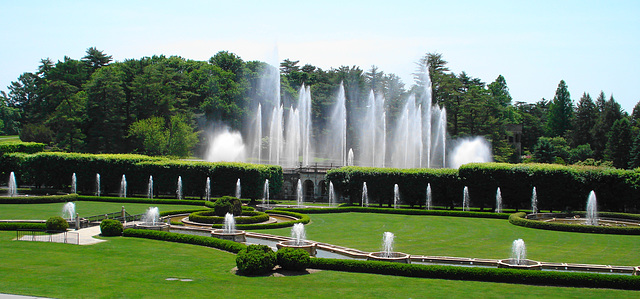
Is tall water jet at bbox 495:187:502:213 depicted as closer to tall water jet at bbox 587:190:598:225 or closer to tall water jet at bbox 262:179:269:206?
tall water jet at bbox 587:190:598:225

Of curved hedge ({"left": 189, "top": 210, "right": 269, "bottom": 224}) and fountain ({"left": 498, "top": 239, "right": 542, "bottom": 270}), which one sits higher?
curved hedge ({"left": 189, "top": 210, "right": 269, "bottom": 224})

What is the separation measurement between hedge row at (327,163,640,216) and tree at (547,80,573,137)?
71.7m

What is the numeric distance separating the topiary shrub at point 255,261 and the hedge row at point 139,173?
3610 cm

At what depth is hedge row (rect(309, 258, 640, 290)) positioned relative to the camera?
24.3 metres

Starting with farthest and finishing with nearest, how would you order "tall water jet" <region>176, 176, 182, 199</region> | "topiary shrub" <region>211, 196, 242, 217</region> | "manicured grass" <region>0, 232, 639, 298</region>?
"tall water jet" <region>176, 176, 182, 199</region> < "topiary shrub" <region>211, 196, 242, 217</region> < "manicured grass" <region>0, 232, 639, 298</region>

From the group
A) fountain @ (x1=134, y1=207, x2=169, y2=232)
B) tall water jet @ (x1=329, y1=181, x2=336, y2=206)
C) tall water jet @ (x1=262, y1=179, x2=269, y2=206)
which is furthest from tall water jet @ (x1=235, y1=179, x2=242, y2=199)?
fountain @ (x1=134, y1=207, x2=169, y2=232)

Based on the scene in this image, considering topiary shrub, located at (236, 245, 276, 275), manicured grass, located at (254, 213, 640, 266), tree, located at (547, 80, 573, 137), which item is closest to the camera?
topiary shrub, located at (236, 245, 276, 275)

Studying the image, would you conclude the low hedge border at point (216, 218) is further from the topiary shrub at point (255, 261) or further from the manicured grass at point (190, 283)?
the topiary shrub at point (255, 261)

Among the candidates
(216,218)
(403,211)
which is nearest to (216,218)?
(216,218)

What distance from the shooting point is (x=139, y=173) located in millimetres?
64375

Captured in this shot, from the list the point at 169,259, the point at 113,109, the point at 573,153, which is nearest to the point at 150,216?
the point at 169,259

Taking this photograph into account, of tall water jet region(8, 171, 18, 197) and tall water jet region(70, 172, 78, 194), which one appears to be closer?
tall water jet region(8, 171, 18, 197)

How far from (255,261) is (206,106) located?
245 feet

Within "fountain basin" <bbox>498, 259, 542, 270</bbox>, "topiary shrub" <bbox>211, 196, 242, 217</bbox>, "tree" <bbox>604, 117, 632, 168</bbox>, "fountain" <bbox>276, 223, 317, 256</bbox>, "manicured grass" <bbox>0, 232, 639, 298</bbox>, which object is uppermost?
"tree" <bbox>604, 117, 632, 168</bbox>
